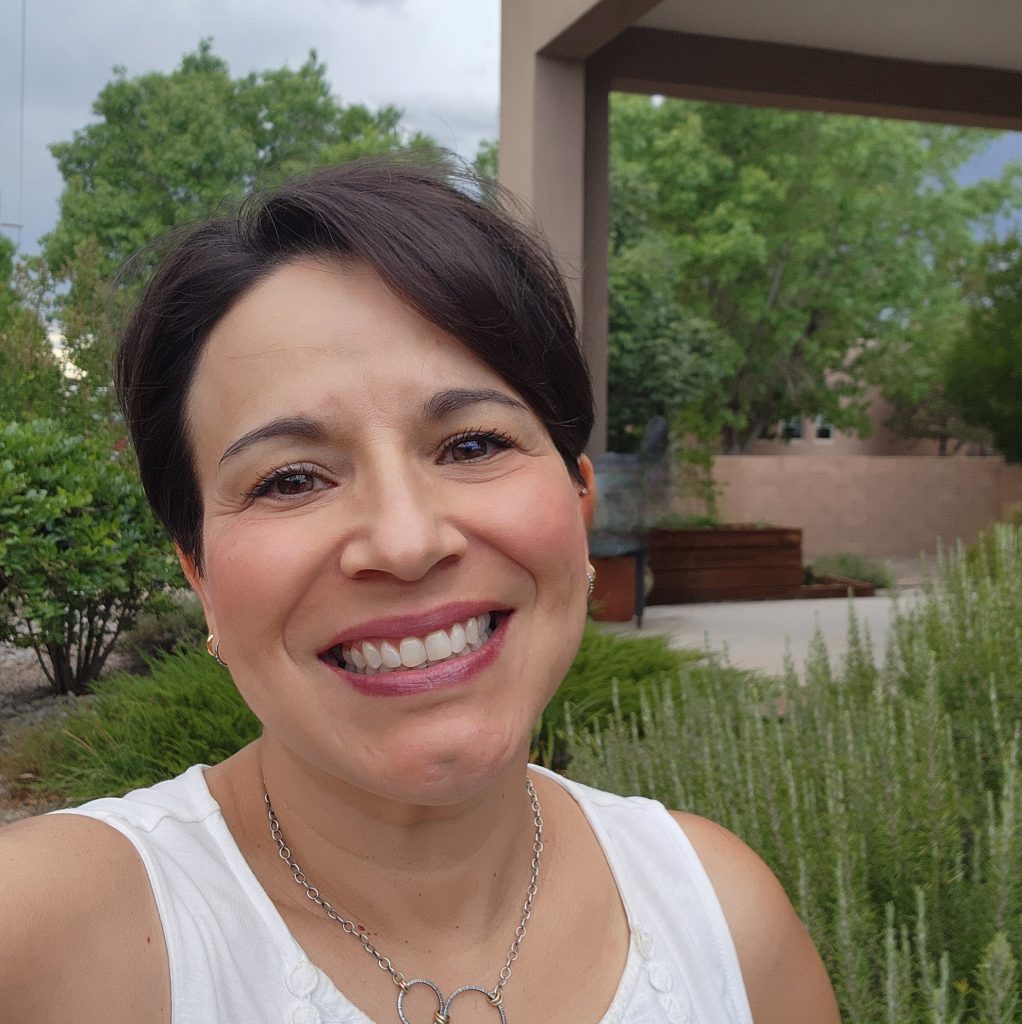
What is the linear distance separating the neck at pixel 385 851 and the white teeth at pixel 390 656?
0.16 meters

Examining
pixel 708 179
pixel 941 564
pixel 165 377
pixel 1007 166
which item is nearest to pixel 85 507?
pixel 941 564

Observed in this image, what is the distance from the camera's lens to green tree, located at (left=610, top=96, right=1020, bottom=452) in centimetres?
1994

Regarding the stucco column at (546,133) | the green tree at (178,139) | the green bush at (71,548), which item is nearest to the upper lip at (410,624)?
the green bush at (71,548)

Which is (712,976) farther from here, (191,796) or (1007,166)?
(1007,166)

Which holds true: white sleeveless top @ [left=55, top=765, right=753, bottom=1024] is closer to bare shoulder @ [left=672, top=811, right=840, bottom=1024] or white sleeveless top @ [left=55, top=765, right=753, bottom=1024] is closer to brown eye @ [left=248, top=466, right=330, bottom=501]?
bare shoulder @ [left=672, top=811, right=840, bottom=1024]

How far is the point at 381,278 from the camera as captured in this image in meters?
1.13

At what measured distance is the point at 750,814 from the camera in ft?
8.38

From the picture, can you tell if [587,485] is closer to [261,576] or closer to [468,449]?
[468,449]

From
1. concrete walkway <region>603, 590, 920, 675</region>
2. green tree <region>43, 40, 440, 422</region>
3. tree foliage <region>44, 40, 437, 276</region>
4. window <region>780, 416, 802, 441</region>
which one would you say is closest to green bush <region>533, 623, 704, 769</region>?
concrete walkway <region>603, 590, 920, 675</region>

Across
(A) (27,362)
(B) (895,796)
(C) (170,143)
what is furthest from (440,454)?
(C) (170,143)

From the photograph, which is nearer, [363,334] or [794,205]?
[363,334]

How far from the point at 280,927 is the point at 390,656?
288mm

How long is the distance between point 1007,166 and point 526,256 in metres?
26.7

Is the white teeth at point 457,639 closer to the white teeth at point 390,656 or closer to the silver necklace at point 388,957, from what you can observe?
the white teeth at point 390,656
